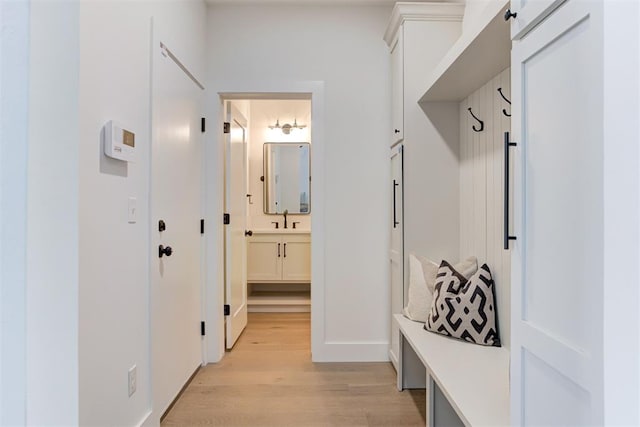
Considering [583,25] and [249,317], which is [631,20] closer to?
[583,25]

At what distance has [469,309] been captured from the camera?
2027 mm

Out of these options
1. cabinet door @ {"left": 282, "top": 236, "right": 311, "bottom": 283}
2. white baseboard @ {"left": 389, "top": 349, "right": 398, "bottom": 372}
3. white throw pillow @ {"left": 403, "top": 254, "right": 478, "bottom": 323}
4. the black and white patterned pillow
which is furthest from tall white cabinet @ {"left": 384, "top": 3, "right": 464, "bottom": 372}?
cabinet door @ {"left": 282, "top": 236, "right": 311, "bottom": 283}

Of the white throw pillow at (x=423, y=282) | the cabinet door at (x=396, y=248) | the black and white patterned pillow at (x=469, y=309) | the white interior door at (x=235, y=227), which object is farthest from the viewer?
the white interior door at (x=235, y=227)

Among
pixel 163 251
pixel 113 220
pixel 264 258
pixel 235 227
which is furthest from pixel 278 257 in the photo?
pixel 113 220

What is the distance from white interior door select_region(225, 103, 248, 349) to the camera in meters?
3.20

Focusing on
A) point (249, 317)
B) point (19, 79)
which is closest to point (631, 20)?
point (19, 79)

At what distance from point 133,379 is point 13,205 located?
1.61m

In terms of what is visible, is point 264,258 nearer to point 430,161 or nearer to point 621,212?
point 430,161

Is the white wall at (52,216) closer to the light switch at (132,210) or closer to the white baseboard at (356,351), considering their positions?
the light switch at (132,210)

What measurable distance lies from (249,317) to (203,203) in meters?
1.76

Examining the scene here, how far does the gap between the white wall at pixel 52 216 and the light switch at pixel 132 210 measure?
4.21ft

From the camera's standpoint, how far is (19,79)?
50 centimetres

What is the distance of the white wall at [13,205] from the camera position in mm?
493

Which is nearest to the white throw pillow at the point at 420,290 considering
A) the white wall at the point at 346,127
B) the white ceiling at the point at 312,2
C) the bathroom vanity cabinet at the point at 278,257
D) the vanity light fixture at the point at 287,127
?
the white wall at the point at 346,127
